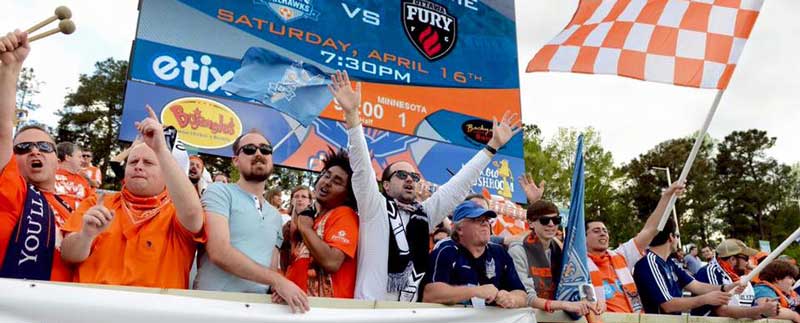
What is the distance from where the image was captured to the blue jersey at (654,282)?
422cm

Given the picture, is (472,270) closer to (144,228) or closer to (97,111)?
(144,228)

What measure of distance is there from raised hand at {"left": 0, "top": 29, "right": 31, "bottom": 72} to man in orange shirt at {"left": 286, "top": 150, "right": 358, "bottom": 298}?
A: 137 cm

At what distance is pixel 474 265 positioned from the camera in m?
3.25

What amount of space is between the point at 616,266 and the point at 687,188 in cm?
3977

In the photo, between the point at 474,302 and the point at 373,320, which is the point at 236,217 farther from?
the point at 474,302

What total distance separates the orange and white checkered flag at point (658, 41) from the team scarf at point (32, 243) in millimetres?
3085

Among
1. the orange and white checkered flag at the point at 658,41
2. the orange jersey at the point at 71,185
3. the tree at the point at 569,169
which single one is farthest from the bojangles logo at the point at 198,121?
the tree at the point at 569,169

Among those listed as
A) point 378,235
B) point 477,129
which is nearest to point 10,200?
point 378,235

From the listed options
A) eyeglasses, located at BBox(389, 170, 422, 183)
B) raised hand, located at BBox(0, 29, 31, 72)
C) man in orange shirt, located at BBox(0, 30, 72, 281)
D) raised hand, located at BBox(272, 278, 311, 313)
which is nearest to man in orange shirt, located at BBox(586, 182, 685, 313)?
eyeglasses, located at BBox(389, 170, 422, 183)

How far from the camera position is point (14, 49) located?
2.18 metres

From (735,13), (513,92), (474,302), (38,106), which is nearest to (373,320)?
(474,302)

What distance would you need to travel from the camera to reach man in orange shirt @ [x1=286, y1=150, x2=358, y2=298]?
118 inches

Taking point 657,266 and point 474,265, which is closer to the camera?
point 474,265

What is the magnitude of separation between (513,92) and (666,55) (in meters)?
8.77
